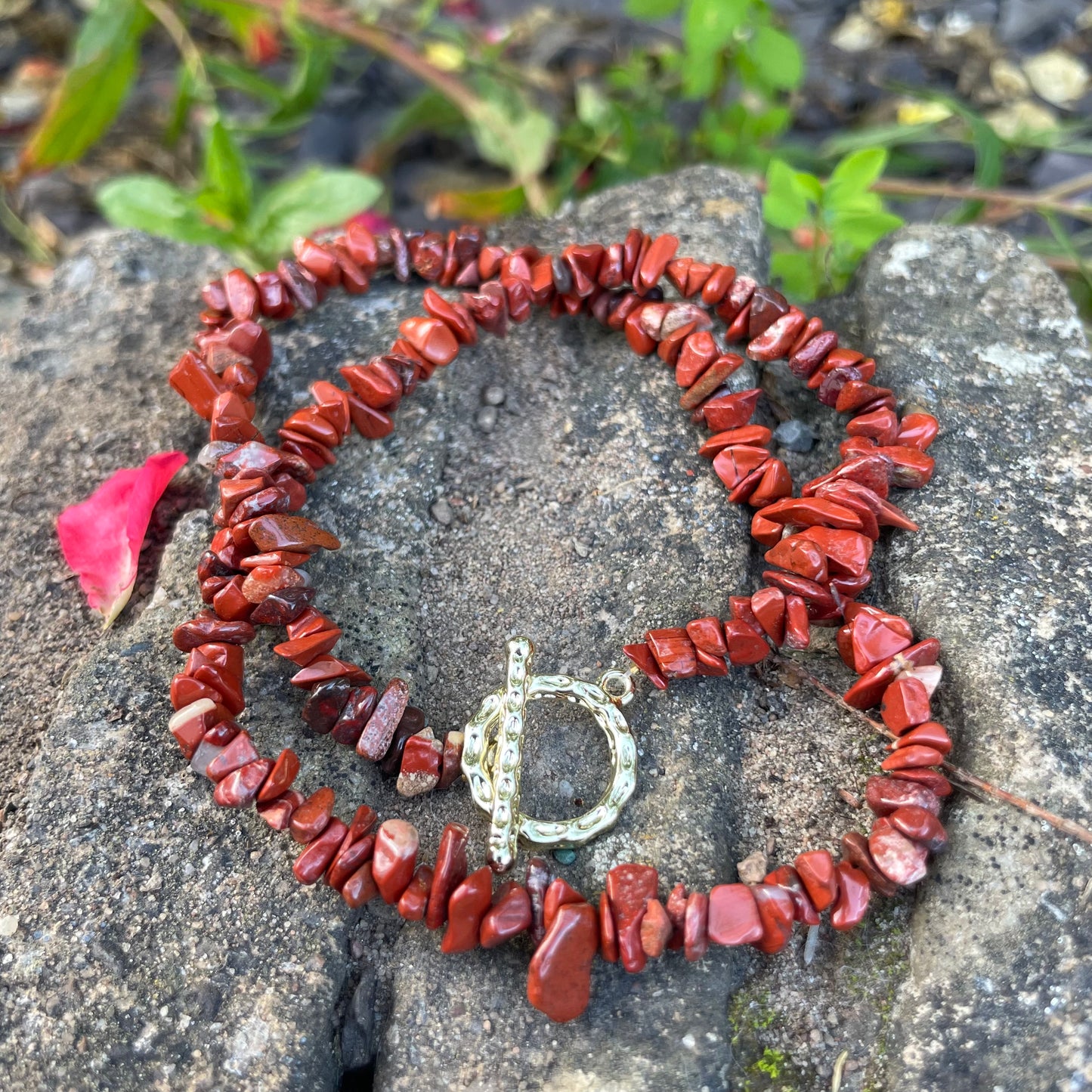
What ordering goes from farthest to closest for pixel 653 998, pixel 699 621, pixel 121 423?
pixel 121 423, pixel 699 621, pixel 653 998

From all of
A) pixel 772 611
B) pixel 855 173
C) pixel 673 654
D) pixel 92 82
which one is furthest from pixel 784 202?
pixel 92 82

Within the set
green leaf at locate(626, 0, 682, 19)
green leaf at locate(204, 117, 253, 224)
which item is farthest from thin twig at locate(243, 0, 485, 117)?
green leaf at locate(204, 117, 253, 224)

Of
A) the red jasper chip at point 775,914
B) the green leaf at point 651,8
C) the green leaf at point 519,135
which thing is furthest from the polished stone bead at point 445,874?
the green leaf at point 651,8

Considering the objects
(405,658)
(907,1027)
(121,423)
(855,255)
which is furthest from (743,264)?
(907,1027)

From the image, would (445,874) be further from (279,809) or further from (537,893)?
(279,809)

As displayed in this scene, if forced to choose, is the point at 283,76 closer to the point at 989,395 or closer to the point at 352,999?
the point at 989,395
